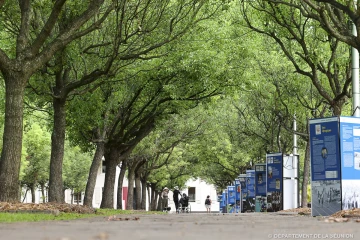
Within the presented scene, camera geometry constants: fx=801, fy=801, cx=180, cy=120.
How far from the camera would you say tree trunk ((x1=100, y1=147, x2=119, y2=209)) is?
3750 centimetres

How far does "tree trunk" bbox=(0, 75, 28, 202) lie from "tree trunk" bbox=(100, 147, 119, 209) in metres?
17.8

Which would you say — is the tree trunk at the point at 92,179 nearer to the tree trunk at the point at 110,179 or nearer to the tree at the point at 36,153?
the tree trunk at the point at 110,179

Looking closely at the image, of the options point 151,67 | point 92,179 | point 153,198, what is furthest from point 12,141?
point 153,198

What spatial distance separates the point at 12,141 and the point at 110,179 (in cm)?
1822

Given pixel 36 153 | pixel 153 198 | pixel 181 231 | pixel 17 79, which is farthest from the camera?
pixel 153 198

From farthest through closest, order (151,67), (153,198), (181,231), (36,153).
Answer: (153,198) → (36,153) → (151,67) → (181,231)

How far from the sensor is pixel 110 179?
37531mm

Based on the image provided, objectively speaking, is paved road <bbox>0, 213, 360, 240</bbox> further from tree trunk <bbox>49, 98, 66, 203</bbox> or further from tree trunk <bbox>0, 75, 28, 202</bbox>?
tree trunk <bbox>49, 98, 66, 203</bbox>

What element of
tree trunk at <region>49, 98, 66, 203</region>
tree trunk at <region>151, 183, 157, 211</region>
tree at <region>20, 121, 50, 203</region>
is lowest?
tree trunk at <region>151, 183, 157, 211</region>

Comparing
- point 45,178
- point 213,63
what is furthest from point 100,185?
point 213,63

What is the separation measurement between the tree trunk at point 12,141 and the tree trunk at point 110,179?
17794 mm

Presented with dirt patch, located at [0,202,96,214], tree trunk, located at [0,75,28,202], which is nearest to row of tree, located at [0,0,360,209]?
tree trunk, located at [0,75,28,202]

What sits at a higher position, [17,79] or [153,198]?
[17,79]

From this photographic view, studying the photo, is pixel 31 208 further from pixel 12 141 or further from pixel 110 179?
pixel 110 179
